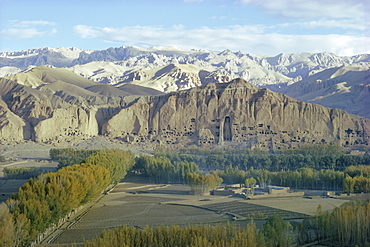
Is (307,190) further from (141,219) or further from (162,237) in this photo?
(162,237)

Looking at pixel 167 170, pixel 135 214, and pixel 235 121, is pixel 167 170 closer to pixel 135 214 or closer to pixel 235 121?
pixel 135 214

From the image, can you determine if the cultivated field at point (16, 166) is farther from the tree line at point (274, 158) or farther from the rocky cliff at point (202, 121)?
the tree line at point (274, 158)

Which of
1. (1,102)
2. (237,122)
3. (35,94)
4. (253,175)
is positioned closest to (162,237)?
(253,175)

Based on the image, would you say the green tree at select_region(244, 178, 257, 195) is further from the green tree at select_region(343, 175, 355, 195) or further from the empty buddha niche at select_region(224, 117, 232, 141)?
the empty buddha niche at select_region(224, 117, 232, 141)

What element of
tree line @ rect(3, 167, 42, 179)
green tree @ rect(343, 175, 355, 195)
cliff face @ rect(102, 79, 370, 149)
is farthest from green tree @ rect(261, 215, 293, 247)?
cliff face @ rect(102, 79, 370, 149)

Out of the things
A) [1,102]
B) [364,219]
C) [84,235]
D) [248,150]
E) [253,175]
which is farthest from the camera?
[1,102]

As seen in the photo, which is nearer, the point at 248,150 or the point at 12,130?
the point at 248,150

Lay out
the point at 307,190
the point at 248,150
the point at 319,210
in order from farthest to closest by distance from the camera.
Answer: the point at 248,150, the point at 307,190, the point at 319,210

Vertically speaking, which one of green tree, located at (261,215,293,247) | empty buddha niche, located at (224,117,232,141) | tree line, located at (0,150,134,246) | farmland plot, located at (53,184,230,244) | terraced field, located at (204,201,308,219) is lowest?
farmland plot, located at (53,184,230,244)
